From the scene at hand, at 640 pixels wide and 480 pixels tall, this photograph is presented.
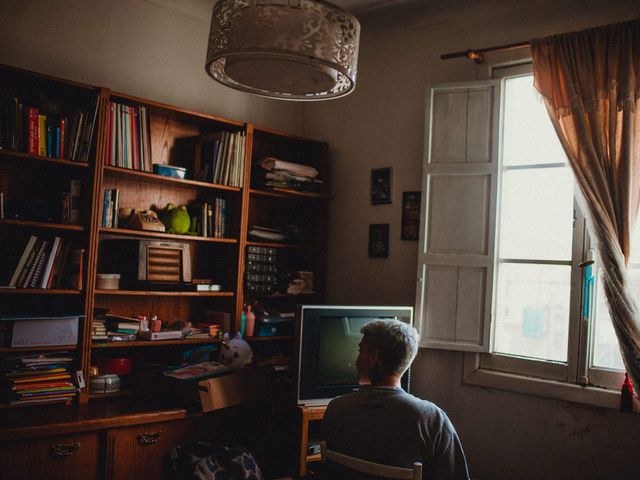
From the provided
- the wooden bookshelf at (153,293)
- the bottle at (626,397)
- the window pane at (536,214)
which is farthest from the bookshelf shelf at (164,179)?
the bottle at (626,397)

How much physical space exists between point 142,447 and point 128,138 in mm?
1690

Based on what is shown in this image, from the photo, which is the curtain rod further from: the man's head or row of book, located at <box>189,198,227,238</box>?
the man's head

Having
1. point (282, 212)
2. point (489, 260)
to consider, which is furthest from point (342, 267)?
point (489, 260)

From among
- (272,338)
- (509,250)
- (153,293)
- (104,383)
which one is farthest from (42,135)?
(509,250)

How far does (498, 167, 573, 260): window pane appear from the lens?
3104 mm

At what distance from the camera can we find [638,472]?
8.96 ft

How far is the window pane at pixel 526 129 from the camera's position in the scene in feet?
10.5

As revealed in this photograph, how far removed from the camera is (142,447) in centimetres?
291

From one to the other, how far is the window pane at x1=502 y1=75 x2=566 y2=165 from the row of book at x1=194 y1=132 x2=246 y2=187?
1636 mm

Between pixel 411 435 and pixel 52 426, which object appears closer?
pixel 411 435

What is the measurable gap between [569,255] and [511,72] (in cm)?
111

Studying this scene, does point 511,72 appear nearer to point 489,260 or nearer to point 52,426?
point 489,260

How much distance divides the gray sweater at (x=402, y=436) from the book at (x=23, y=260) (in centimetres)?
188

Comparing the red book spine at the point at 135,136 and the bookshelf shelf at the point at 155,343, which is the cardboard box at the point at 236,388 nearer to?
the bookshelf shelf at the point at 155,343
